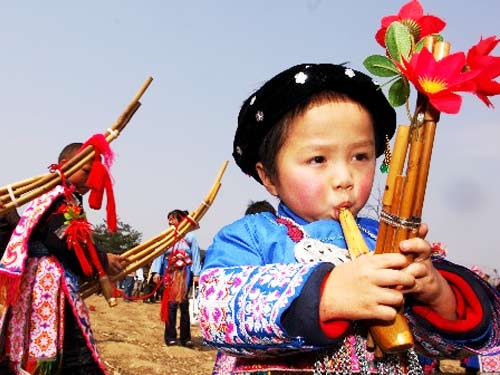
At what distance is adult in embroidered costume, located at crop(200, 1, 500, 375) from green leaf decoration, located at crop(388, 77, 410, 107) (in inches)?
8.5

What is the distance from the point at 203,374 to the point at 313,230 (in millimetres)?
6645

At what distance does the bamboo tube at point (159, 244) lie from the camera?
4867mm

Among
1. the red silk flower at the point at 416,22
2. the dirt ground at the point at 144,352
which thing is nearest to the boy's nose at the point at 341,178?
the red silk flower at the point at 416,22

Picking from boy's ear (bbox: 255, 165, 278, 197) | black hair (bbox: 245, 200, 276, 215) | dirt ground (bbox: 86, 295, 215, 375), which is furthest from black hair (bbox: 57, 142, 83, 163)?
dirt ground (bbox: 86, 295, 215, 375)

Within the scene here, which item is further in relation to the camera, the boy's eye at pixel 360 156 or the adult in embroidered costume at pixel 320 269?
the boy's eye at pixel 360 156

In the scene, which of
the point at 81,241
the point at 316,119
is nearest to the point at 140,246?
the point at 81,241

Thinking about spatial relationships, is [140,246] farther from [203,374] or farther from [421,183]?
[421,183]

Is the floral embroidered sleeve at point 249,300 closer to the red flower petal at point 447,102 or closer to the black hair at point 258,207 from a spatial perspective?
the red flower petal at point 447,102

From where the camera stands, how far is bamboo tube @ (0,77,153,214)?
4.14 metres

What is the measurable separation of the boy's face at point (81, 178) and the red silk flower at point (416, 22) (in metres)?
3.08

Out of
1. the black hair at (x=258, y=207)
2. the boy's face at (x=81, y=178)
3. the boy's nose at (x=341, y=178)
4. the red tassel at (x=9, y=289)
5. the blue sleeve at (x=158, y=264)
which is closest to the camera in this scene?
the boy's nose at (x=341, y=178)

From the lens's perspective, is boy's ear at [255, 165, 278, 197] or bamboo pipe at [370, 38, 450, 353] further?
boy's ear at [255, 165, 278, 197]

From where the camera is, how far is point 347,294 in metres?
1.41

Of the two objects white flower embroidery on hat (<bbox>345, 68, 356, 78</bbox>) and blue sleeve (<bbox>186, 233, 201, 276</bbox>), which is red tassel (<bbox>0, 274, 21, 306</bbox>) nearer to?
white flower embroidery on hat (<bbox>345, 68, 356, 78</bbox>)
